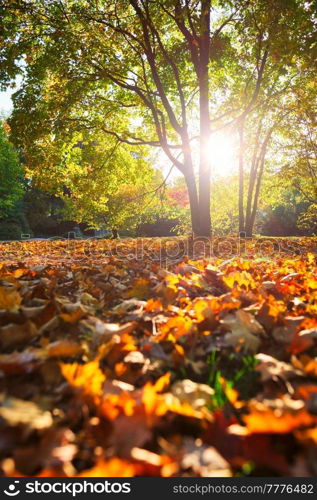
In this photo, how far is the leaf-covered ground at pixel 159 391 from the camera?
77cm

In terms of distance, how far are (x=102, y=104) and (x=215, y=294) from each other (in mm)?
10156

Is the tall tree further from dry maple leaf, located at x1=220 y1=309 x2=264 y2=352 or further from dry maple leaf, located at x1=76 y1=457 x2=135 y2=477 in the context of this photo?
dry maple leaf, located at x1=76 y1=457 x2=135 y2=477

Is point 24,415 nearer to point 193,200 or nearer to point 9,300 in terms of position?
point 9,300

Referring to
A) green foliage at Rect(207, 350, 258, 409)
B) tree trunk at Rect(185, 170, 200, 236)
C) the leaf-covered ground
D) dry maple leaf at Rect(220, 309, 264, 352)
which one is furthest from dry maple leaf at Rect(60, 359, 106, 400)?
tree trunk at Rect(185, 170, 200, 236)

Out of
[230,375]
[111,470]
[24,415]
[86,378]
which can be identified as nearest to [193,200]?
[230,375]

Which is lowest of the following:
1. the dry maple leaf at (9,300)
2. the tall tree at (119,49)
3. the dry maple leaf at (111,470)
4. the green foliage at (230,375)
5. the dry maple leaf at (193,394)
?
the green foliage at (230,375)

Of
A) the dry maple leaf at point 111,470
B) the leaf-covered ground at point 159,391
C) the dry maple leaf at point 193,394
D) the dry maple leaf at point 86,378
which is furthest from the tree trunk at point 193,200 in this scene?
the dry maple leaf at point 111,470

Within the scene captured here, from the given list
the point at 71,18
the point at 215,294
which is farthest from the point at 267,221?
the point at 215,294

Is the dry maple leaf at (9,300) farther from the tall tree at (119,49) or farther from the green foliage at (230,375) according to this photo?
the tall tree at (119,49)

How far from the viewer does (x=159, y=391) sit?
42.3 inches

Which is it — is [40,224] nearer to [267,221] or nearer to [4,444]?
[267,221]

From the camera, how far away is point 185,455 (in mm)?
793

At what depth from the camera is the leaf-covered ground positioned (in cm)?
77

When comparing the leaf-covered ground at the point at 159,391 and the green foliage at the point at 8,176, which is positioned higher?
the green foliage at the point at 8,176
